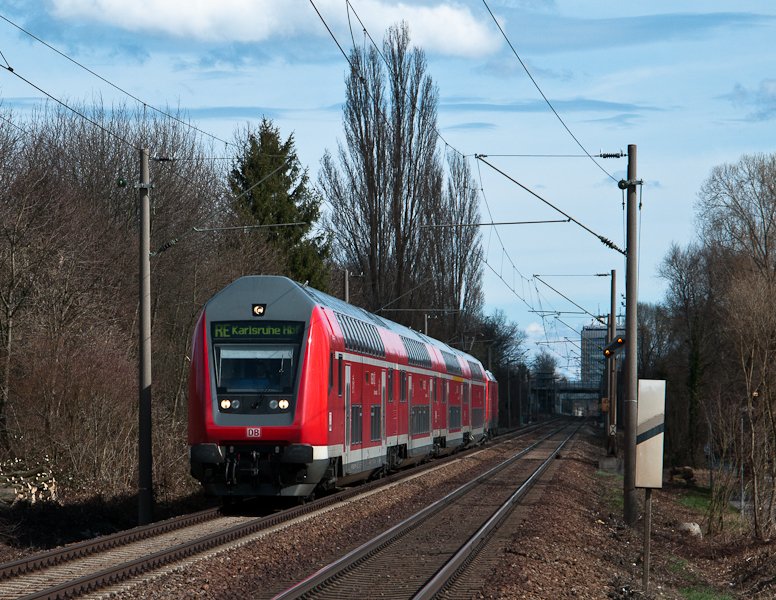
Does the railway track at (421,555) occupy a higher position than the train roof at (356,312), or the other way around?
the train roof at (356,312)

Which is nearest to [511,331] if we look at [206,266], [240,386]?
[206,266]

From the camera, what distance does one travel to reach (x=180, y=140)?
43.3 meters

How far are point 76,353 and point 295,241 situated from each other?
28.0 meters

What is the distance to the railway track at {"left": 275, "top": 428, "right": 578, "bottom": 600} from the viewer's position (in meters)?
11.6

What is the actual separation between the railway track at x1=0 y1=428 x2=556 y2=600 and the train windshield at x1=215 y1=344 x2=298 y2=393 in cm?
196

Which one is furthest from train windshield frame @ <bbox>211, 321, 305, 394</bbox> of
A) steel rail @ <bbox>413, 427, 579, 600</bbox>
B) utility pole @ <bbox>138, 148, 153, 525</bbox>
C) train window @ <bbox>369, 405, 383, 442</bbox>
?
train window @ <bbox>369, 405, 383, 442</bbox>

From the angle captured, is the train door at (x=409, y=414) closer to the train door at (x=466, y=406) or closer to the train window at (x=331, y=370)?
the train window at (x=331, y=370)

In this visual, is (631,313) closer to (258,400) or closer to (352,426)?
(352,426)

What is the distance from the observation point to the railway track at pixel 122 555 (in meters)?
11.3

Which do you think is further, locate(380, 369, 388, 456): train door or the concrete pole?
locate(380, 369, 388, 456): train door

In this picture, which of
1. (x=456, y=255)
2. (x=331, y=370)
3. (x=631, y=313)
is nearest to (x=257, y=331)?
(x=331, y=370)

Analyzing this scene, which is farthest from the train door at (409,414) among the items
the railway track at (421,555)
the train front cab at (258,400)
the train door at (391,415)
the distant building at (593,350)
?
the distant building at (593,350)

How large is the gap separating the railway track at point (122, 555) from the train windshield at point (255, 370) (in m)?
1.96

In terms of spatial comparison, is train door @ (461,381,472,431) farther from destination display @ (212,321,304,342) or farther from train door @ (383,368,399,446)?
destination display @ (212,321,304,342)
